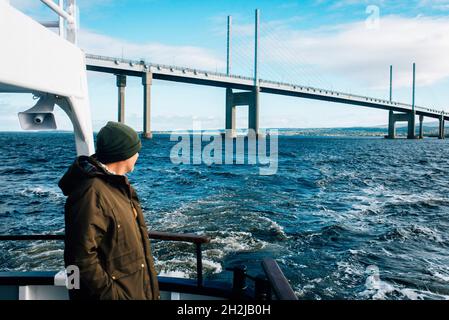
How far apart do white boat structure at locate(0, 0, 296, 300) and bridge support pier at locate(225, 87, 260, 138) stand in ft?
222

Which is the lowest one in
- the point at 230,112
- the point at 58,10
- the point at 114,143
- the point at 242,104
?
the point at 114,143

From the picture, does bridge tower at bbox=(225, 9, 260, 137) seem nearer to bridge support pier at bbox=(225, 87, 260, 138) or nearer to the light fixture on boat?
bridge support pier at bbox=(225, 87, 260, 138)

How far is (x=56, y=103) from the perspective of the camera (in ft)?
9.69

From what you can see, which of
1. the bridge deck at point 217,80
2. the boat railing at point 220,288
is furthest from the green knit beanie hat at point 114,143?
the bridge deck at point 217,80

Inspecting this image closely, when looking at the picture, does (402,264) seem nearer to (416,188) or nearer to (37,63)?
(37,63)

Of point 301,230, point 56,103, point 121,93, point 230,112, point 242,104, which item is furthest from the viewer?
point 242,104

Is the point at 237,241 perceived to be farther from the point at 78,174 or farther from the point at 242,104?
the point at 242,104

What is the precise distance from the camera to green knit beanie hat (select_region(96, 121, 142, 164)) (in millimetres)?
1842

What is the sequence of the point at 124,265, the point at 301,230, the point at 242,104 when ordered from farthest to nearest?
the point at 242,104
the point at 301,230
the point at 124,265

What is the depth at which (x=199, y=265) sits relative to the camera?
3.07m

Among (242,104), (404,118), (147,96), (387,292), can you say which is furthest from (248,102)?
(387,292)

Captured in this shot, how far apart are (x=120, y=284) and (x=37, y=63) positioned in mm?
1654

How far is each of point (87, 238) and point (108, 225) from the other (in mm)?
124

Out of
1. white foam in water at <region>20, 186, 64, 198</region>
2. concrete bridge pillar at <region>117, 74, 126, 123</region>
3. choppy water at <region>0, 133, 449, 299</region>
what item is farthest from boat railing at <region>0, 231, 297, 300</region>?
concrete bridge pillar at <region>117, 74, 126, 123</region>
